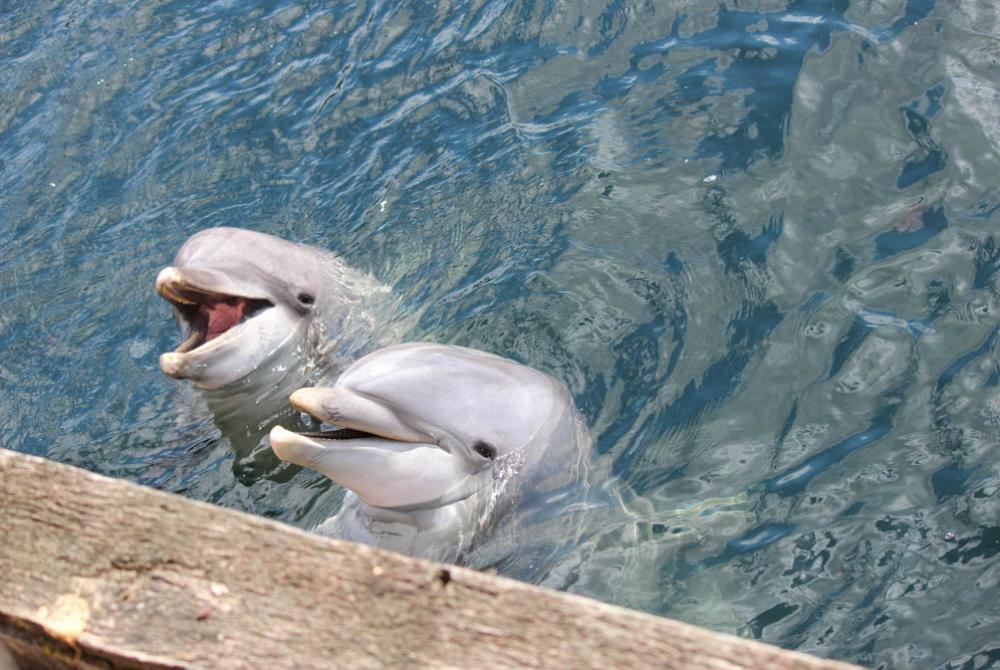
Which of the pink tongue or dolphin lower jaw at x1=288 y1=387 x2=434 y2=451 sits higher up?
dolphin lower jaw at x1=288 y1=387 x2=434 y2=451

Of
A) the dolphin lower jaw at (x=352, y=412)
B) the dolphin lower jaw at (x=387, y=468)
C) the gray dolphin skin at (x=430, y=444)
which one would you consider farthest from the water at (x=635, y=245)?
the dolphin lower jaw at (x=352, y=412)

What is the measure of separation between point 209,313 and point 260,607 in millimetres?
3955

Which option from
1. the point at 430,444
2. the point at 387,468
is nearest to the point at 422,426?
the point at 430,444

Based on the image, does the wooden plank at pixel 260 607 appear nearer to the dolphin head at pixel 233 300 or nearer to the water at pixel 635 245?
the water at pixel 635 245

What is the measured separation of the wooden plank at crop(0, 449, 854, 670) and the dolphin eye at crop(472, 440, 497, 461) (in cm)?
206

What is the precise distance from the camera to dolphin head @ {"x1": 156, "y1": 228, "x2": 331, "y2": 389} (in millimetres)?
6207

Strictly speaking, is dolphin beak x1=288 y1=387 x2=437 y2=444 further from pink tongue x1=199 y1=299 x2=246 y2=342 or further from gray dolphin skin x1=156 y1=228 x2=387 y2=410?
pink tongue x1=199 y1=299 x2=246 y2=342

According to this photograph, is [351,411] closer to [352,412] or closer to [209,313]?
[352,412]

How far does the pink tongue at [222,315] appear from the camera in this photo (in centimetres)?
670

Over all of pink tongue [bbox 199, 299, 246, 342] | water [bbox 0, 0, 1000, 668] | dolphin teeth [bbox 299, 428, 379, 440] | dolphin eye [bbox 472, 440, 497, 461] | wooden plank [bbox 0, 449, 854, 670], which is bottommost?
water [bbox 0, 0, 1000, 668]

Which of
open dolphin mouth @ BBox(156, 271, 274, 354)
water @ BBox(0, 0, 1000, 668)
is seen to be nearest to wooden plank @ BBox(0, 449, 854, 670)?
water @ BBox(0, 0, 1000, 668)

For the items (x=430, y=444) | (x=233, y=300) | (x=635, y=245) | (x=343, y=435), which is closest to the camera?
(x=343, y=435)

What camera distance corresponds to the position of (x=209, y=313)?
6.73 metres

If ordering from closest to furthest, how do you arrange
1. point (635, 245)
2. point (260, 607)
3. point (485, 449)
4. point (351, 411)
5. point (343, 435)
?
point (260, 607), point (351, 411), point (343, 435), point (485, 449), point (635, 245)
